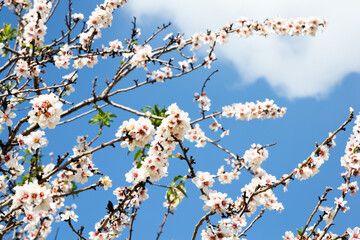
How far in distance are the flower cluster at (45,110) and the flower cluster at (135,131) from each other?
1.69ft

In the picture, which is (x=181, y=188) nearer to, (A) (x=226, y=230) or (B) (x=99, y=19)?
(A) (x=226, y=230)

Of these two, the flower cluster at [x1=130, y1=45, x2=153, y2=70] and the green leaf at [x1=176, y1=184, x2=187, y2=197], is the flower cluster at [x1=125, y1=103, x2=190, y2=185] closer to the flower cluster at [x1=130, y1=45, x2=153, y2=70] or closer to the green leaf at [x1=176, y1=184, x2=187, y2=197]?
the green leaf at [x1=176, y1=184, x2=187, y2=197]

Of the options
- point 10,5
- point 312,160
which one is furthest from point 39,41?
point 312,160

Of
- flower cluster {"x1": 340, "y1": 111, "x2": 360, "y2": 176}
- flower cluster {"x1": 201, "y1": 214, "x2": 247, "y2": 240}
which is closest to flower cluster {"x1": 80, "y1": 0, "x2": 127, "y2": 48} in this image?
flower cluster {"x1": 201, "y1": 214, "x2": 247, "y2": 240}

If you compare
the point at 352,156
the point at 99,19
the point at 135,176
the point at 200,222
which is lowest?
the point at 200,222

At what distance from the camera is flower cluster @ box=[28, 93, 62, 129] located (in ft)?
8.41

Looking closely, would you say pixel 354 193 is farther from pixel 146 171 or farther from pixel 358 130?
pixel 146 171

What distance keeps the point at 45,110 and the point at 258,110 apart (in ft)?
14.3

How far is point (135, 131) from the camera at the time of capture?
2.56 meters

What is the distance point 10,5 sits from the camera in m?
5.60

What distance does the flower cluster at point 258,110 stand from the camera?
6.10 meters

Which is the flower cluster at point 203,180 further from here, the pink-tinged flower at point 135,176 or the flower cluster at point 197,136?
the flower cluster at point 197,136

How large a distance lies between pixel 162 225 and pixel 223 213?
4.11 feet

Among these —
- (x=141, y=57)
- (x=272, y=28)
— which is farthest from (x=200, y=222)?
(x=272, y=28)
